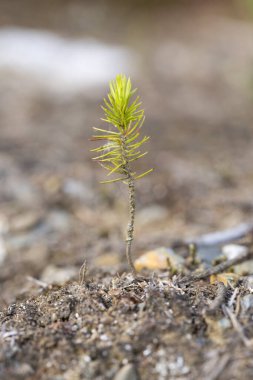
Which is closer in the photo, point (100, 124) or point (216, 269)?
point (216, 269)

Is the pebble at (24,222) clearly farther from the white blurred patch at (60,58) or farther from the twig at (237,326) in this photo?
the white blurred patch at (60,58)

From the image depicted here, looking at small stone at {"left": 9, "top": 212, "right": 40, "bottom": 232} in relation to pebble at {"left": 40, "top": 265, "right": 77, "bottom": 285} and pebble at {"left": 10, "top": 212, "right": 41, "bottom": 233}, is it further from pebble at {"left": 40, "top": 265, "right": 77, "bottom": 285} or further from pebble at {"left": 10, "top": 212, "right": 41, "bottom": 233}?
pebble at {"left": 40, "top": 265, "right": 77, "bottom": 285}

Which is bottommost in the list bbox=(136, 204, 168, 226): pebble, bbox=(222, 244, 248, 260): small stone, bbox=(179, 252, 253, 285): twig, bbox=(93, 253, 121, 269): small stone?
bbox=(179, 252, 253, 285): twig

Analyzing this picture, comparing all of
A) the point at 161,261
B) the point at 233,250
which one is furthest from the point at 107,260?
the point at 233,250

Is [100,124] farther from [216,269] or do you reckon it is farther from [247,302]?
[247,302]

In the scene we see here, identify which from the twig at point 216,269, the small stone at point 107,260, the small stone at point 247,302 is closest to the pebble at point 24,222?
the small stone at point 107,260

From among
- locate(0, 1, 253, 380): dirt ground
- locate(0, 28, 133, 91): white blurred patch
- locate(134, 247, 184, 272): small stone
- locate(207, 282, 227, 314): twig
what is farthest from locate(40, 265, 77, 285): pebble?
locate(0, 28, 133, 91): white blurred patch
